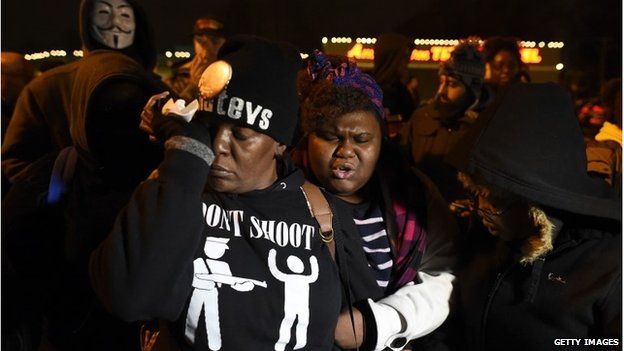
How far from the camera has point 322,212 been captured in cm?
253

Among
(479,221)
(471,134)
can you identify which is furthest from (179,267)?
(479,221)

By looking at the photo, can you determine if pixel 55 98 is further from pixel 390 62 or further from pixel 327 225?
pixel 390 62

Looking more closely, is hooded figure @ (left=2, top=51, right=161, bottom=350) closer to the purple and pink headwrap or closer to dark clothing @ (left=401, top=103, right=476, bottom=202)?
Answer: the purple and pink headwrap

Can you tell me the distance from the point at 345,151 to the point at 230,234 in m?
0.65

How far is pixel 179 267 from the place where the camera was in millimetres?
2133

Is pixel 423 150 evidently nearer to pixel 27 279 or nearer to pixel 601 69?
pixel 27 279

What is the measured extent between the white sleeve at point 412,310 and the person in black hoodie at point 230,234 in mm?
227

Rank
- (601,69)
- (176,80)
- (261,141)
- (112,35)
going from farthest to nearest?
1. (601,69)
2. (176,80)
3. (112,35)
4. (261,141)

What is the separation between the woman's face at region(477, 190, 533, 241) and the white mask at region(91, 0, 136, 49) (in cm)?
199

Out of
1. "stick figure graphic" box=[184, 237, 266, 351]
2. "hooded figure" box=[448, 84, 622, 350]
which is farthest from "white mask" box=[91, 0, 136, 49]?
"hooded figure" box=[448, 84, 622, 350]

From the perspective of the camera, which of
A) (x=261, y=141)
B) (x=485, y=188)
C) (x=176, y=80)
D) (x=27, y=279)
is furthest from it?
(x=176, y=80)

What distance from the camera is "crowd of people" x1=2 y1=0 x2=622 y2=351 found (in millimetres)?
2217

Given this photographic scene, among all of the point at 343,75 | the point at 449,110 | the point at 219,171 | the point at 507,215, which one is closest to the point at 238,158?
the point at 219,171

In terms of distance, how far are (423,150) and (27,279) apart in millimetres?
2906
